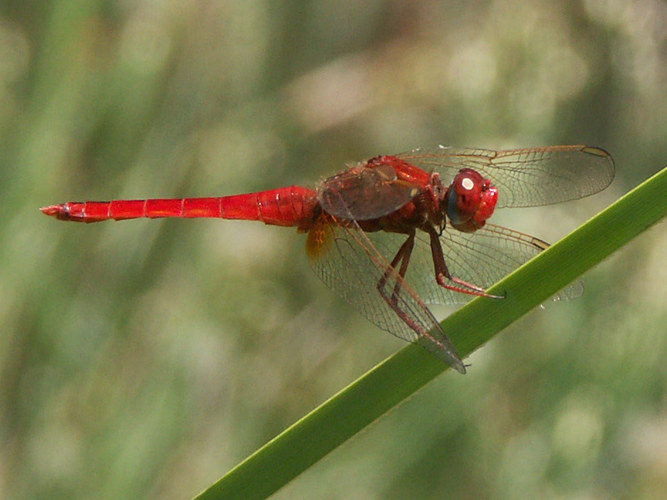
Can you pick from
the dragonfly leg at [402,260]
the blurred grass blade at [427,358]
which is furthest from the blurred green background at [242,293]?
the blurred grass blade at [427,358]

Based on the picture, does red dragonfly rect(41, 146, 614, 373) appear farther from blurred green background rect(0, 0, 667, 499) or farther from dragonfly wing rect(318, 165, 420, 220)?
blurred green background rect(0, 0, 667, 499)

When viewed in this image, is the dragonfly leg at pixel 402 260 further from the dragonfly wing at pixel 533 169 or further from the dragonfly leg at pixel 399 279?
the dragonfly wing at pixel 533 169

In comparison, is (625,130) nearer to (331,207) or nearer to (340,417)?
(331,207)

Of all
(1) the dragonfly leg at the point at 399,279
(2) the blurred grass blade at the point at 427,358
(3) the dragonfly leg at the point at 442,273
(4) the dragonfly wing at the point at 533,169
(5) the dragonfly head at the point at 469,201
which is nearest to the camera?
(2) the blurred grass blade at the point at 427,358

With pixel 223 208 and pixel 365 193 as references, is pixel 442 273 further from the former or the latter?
pixel 223 208

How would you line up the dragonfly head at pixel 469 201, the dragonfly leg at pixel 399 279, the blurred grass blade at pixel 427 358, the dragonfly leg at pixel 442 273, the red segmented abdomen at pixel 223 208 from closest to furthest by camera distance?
the blurred grass blade at pixel 427 358
the dragonfly leg at pixel 399 279
the dragonfly leg at pixel 442 273
the dragonfly head at pixel 469 201
the red segmented abdomen at pixel 223 208

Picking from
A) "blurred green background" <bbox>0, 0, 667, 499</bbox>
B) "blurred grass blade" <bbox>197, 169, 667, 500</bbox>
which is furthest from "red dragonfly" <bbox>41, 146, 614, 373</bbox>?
"blurred grass blade" <bbox>197, 169, 667, 500</bbox>
